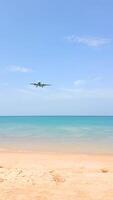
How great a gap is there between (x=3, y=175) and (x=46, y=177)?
1272 mm

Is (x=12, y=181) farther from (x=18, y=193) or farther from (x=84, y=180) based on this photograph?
(x=84, y=180)

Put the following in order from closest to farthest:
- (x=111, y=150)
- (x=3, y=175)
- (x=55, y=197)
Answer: (x=55, y=197), (x=3, y=175), (x=111, y=150)

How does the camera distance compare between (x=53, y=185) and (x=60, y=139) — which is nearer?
(x=53, y=185)

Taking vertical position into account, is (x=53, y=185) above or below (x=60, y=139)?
below

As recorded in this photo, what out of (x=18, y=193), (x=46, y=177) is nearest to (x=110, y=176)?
(x=46, y=177)

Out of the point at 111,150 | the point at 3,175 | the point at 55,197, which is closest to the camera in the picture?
the point at 55,197

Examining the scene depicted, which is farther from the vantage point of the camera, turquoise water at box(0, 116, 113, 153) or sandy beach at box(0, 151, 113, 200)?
turquoise water at box(0, 116, 113, 153)

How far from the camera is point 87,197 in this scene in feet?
24.4

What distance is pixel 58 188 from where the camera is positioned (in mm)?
8133

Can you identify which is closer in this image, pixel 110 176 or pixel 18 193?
pixel 18 193

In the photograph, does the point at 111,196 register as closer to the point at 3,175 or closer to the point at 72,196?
the point at 72,196

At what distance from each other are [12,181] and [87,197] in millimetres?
2284

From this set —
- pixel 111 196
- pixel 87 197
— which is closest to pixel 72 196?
pixel 87 197

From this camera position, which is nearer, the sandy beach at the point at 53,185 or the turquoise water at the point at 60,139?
the sandy beach at the point at 53,185
